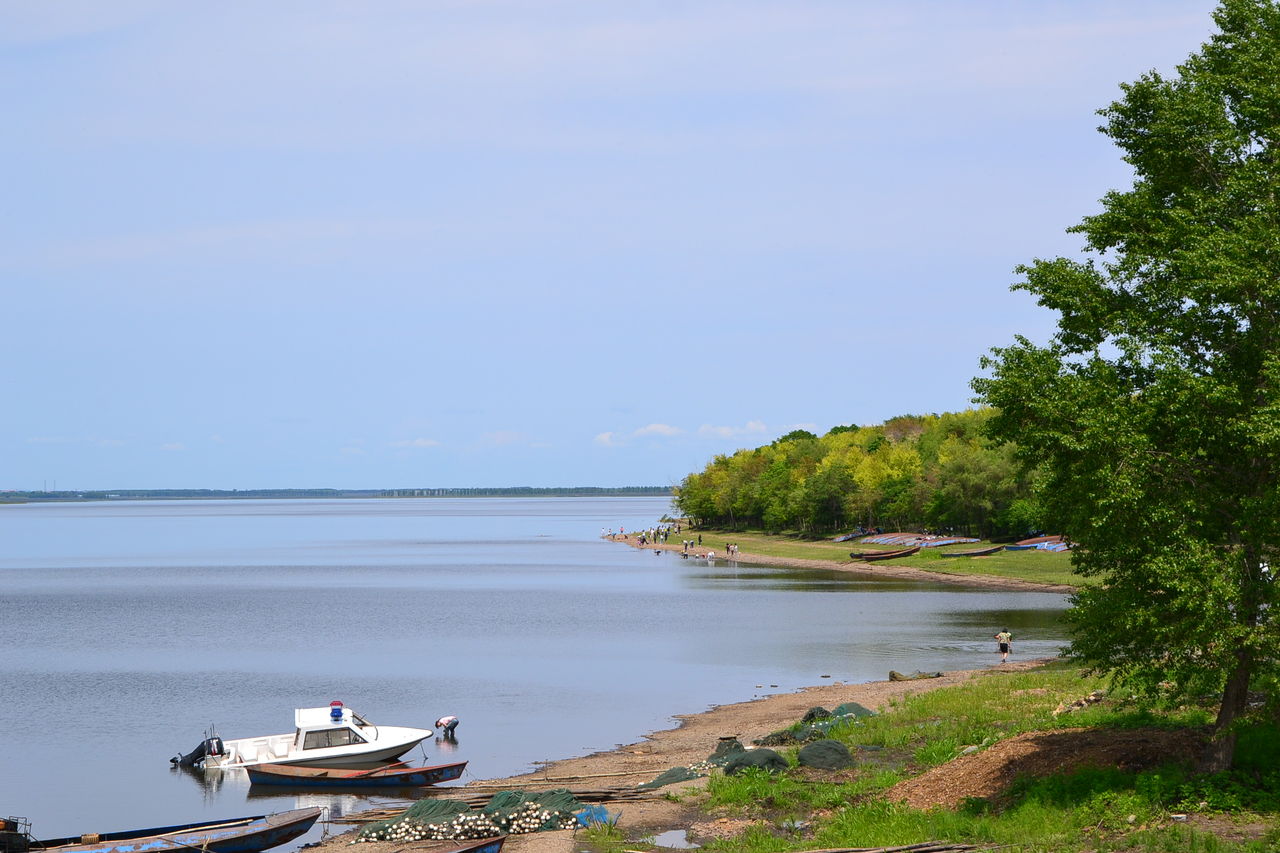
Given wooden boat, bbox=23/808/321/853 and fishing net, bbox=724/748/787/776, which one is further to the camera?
fishing net, bbox=724/748/787/776

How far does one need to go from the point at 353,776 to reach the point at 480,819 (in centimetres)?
1111

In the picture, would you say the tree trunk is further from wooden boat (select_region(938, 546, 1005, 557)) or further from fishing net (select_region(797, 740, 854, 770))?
wooden boat (select_region(938, 546, 1005, 557))

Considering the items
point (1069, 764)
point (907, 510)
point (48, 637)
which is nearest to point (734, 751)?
point (1069, 764)

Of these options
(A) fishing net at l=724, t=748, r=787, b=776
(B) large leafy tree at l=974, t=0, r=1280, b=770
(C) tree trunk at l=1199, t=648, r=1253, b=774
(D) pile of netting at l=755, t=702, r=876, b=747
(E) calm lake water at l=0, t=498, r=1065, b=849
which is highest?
(B) large leafy tree at l=974, t=0, r=1280, b=770

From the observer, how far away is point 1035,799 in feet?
A: 77.3

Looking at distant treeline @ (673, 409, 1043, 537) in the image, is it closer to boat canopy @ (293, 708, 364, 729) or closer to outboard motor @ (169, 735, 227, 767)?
boat canopy @ (293, 708, 364, 729)

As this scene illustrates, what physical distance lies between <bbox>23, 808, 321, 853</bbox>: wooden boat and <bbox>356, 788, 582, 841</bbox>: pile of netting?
1881mm

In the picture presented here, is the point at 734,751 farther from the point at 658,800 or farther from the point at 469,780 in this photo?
the point at 469,780

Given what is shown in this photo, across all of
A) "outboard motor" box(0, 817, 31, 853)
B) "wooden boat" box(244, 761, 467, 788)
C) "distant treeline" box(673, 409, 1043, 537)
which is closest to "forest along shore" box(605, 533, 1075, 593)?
"distant treeline" box(673, 409, 1043, 537)

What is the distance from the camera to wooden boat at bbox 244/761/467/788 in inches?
1480

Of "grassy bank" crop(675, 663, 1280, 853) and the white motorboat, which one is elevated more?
"grassy bank" crop(675, 663, 1280, 853)

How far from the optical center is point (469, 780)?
1497 inches

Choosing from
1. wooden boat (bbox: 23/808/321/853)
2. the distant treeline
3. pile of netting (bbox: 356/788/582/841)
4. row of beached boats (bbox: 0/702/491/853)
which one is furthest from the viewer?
the distant treeline

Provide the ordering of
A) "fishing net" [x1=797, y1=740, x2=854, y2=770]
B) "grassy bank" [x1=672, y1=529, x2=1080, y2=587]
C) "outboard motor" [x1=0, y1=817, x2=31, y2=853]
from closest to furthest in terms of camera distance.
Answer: "outboard motor" [x1=0, y1=817, x2=31, y2=853], "fishing net" [x1=797, y1=740, x2=854, y2=770], "grassy bank" [x1=672, y1=529, x2=1080, y2=587]
